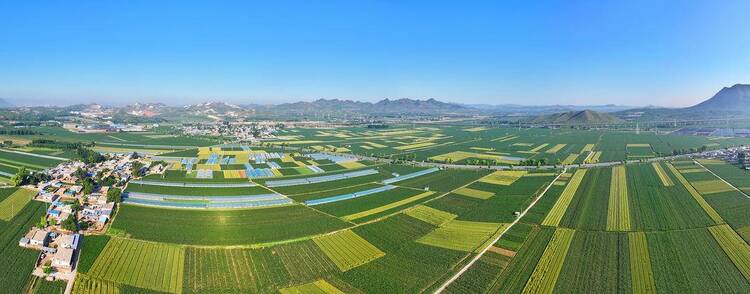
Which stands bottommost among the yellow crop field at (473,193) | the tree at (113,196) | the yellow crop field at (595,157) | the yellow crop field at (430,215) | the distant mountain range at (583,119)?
the yellow crop field at (430,215)

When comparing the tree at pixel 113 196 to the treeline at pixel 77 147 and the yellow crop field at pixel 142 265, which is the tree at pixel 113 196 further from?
the treeline at pixel 77 147

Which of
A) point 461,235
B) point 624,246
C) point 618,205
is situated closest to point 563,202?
point 618,205

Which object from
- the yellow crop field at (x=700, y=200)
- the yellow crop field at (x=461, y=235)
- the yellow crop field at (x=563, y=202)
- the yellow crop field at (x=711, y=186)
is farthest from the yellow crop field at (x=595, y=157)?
the yellow crop field at (x=461, y=235)

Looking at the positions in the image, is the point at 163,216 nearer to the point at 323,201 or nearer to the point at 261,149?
the point at 323,201

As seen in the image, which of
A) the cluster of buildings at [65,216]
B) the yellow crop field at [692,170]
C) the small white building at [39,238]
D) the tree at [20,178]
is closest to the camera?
the cluster of buildings at [65,216]

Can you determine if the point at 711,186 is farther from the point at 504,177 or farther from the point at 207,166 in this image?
the point at 207,166

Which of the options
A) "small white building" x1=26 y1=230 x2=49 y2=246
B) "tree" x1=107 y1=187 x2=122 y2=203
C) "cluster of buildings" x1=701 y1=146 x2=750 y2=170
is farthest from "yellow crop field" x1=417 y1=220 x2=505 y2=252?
"cluster of buildings" x1=701 y1=146 x2=750 y2=170
